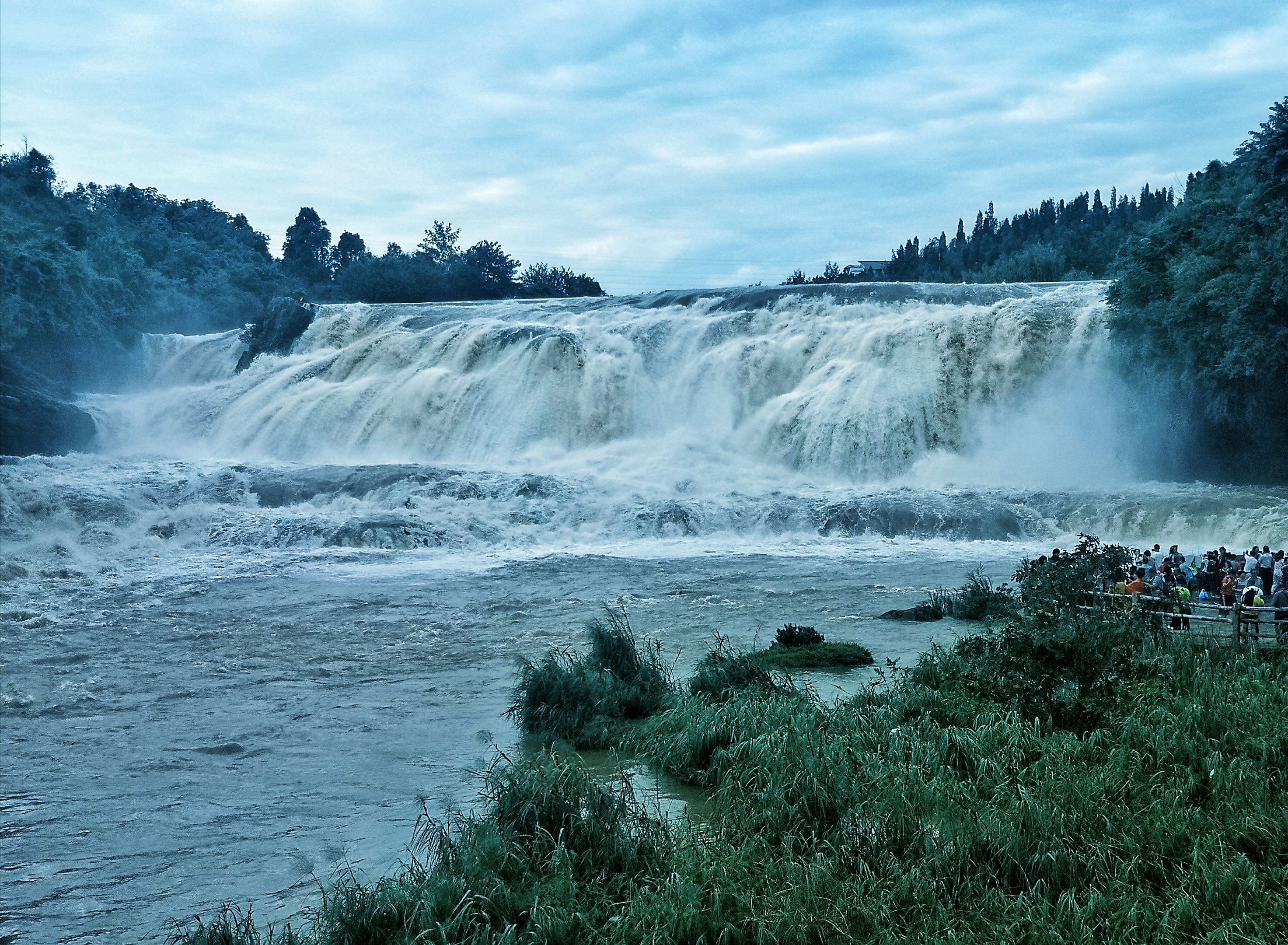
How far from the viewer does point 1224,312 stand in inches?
933

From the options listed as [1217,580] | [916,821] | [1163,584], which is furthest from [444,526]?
[916,821]

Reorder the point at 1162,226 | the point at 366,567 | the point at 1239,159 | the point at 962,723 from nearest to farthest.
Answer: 1. the point at 962,723
2. the point at 366,567
3. the point at 1239,159
4. the point at 1162,226

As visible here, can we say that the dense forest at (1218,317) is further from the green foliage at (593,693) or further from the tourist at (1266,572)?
the green foliage at (593,693)

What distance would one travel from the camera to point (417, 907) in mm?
5219

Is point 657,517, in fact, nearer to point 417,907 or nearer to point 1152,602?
point 1152,602

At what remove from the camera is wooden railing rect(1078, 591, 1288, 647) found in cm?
950

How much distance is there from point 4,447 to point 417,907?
29.5 m

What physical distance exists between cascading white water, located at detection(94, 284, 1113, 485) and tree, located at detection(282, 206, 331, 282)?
43.0 meters

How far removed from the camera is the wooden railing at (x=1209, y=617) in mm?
9500

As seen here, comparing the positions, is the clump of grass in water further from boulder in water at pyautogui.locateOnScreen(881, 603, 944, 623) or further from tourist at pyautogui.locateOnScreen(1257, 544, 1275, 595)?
tourist at pyautogui.locateOnScreen(1257, 544, 1275, 595)

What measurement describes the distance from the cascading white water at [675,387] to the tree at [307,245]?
43023 mm

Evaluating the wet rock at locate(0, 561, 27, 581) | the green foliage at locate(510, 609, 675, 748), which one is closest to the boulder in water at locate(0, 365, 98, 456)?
the wet rock at locate(0, 561, 27, 581)

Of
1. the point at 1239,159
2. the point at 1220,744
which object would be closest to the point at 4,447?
the point at 1220,744

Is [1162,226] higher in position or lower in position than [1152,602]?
higher
